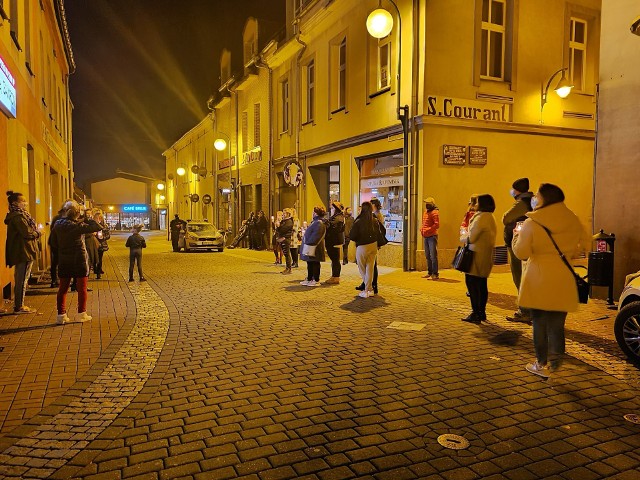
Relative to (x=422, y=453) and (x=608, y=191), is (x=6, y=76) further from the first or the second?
(x=608, y=191)

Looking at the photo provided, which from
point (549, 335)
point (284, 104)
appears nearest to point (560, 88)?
point (549, 335)

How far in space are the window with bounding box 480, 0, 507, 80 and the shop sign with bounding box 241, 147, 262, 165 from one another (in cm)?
1290

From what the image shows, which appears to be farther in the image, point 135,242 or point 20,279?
point 135,242

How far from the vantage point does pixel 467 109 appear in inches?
536

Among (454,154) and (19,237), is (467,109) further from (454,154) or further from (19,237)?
(19,237)

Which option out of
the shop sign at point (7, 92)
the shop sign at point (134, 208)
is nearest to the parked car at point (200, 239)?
the shop sign at point (7, 92)

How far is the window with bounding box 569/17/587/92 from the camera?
15.3 meters

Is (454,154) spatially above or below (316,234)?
above

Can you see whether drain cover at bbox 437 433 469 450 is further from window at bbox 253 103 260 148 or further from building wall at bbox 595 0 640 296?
window at bbox 253 103 260 148

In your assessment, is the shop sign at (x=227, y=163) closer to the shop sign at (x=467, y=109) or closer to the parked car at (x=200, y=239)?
the parked car at (x=200, y=239)

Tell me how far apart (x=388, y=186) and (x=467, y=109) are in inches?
119

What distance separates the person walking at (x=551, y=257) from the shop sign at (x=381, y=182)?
961 centimetres

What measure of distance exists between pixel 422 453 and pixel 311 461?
74 cm

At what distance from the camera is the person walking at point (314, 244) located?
11.1 m
